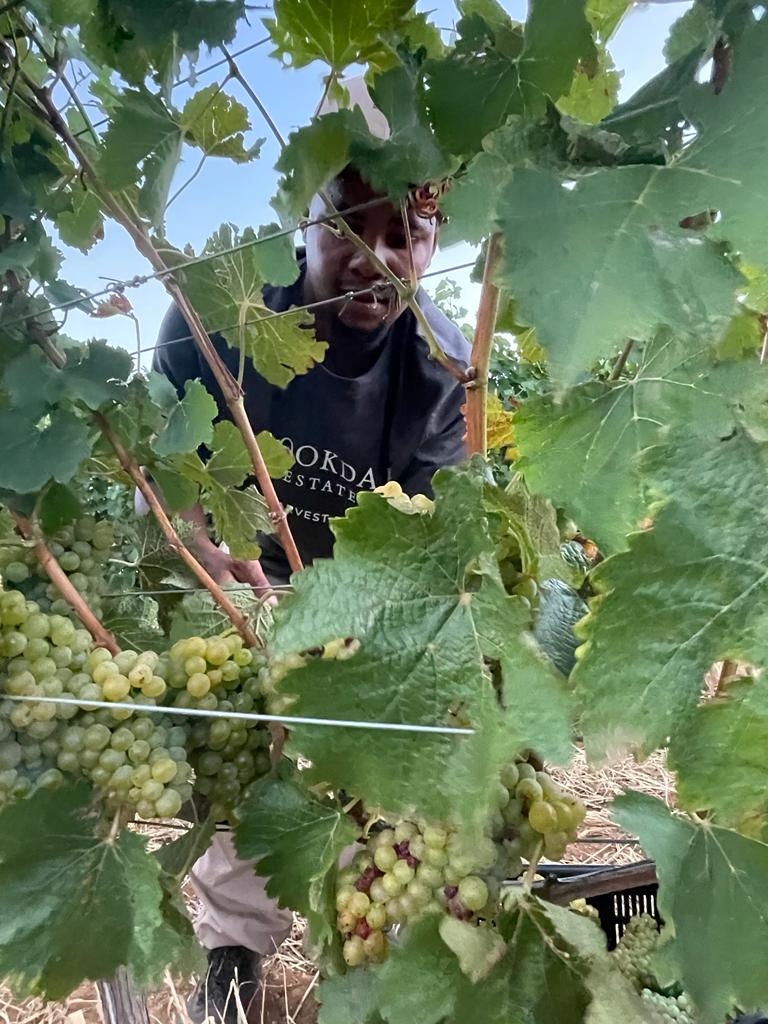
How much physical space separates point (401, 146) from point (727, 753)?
35cm

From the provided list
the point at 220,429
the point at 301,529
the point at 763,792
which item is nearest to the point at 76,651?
the point at 220,429

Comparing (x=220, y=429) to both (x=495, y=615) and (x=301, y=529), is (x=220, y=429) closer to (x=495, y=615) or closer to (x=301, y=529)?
(x=495, y=615)

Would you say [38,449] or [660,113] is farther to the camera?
[38,449]

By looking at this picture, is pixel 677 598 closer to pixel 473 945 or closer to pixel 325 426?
pixel 473 945

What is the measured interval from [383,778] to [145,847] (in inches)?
7.2

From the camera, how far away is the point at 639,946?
0.72m

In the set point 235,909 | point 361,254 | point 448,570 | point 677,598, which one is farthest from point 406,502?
point 235,909

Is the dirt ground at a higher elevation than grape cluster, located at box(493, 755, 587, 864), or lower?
lower

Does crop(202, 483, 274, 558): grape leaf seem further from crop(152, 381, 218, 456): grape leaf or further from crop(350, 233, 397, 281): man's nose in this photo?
crop(350, 233, 397, 281): man's nose

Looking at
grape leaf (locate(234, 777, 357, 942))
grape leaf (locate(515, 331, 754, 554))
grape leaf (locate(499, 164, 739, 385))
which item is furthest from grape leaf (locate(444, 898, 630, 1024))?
grape leaf (locate(499, 164, 739, 385))

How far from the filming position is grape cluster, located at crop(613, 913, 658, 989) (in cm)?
68

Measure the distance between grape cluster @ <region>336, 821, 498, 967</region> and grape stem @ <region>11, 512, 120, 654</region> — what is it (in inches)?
8.4

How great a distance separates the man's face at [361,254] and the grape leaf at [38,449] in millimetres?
379

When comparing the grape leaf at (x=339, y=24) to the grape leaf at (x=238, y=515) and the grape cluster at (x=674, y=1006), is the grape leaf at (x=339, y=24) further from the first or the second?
the grape cluster at (x=674, y=1006)
